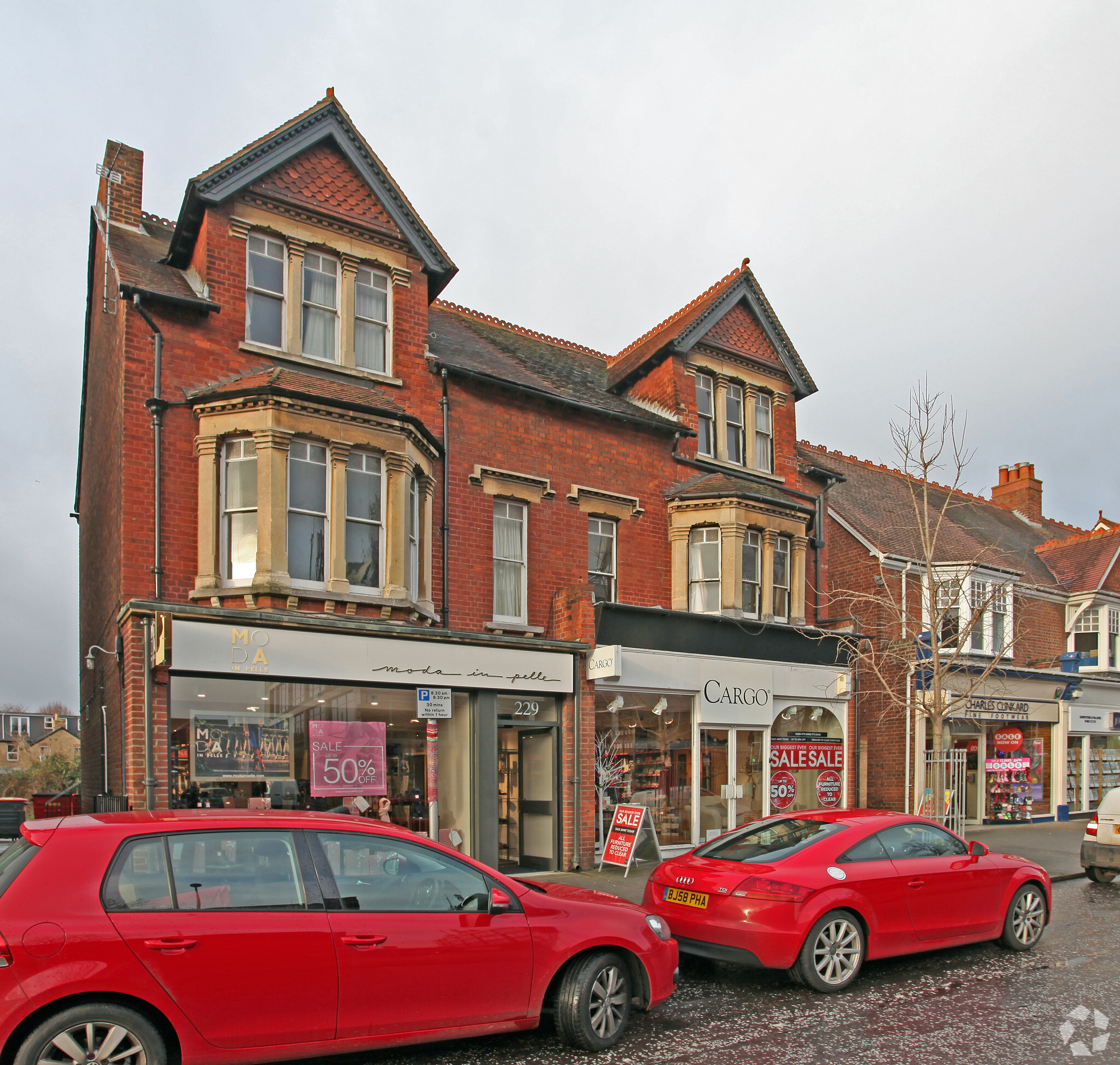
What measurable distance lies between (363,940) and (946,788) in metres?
18.2

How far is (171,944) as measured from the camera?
487 cm

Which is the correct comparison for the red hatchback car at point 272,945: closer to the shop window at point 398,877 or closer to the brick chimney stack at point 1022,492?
the shop window at point 398,877

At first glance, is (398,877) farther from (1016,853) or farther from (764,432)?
(764,432)

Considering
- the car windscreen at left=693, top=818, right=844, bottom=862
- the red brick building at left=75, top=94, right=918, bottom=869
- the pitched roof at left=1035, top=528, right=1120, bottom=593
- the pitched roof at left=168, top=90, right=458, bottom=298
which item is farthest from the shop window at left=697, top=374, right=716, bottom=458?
the pitched roof at left=1035, top=528, right=1120, bottom=593

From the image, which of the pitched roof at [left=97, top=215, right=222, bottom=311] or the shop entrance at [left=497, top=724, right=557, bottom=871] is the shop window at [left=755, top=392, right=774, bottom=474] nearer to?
the shop entrance at [left=497, top=724, right=557, bottom=871]

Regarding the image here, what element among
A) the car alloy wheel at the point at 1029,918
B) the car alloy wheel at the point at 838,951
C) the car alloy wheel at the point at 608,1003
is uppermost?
the car alloy wheel at the point at 608,1003

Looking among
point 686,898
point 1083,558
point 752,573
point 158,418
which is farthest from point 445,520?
point 1083,558

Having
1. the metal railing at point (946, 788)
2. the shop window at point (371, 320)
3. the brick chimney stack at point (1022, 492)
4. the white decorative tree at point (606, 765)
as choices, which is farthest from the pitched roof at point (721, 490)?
the brick chimney stack at point (1022, 492)

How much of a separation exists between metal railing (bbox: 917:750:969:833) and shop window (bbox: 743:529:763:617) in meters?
4.09

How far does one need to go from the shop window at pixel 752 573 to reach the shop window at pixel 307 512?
7884mm

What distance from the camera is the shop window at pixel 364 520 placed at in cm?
1269

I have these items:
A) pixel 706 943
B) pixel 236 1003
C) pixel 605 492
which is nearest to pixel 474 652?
pixel 605 492

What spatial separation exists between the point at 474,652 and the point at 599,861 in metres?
3.85

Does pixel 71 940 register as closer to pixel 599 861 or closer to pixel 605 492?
pixel 599 861
